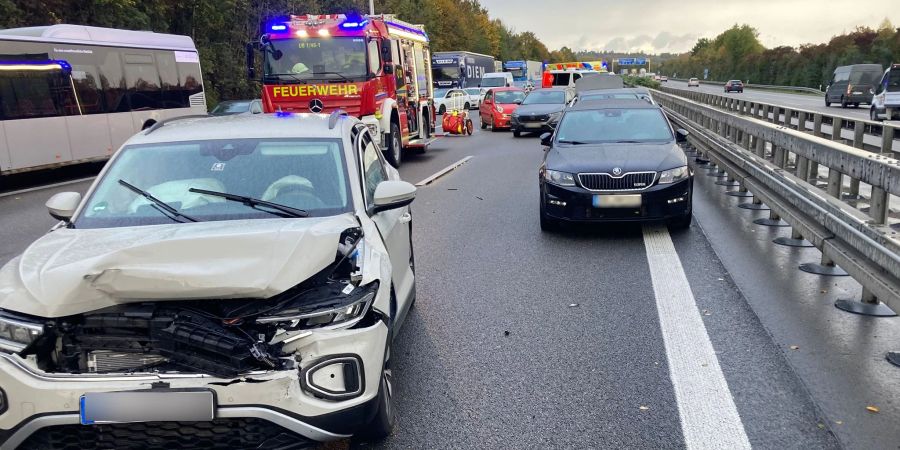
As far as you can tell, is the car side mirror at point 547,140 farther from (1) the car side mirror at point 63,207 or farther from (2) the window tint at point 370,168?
(1) the car side mirror at point 63,207

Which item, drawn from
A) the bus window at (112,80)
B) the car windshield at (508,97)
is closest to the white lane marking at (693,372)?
the bus window at (112,80)

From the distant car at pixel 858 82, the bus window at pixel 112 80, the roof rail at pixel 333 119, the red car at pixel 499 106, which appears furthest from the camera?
the distant car at pixel 858 82

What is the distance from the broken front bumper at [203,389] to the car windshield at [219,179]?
1.23 m

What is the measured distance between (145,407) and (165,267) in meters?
0.58

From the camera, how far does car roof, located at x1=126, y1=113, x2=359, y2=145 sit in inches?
192

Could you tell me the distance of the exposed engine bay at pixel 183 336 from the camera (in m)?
3.13

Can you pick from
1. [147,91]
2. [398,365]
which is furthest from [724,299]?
[147,91]

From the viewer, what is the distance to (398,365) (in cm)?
482

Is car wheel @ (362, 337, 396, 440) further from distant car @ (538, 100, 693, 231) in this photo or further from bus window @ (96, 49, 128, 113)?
bus window @ (96, 49, 128, 113)

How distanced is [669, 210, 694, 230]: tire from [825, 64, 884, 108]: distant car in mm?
35246

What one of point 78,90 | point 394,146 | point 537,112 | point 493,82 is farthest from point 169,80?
point 493,82

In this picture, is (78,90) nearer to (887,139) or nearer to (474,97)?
(887,139)

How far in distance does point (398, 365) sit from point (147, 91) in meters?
17.3

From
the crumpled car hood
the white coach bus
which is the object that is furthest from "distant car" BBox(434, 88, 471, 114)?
the crumpled car hood
